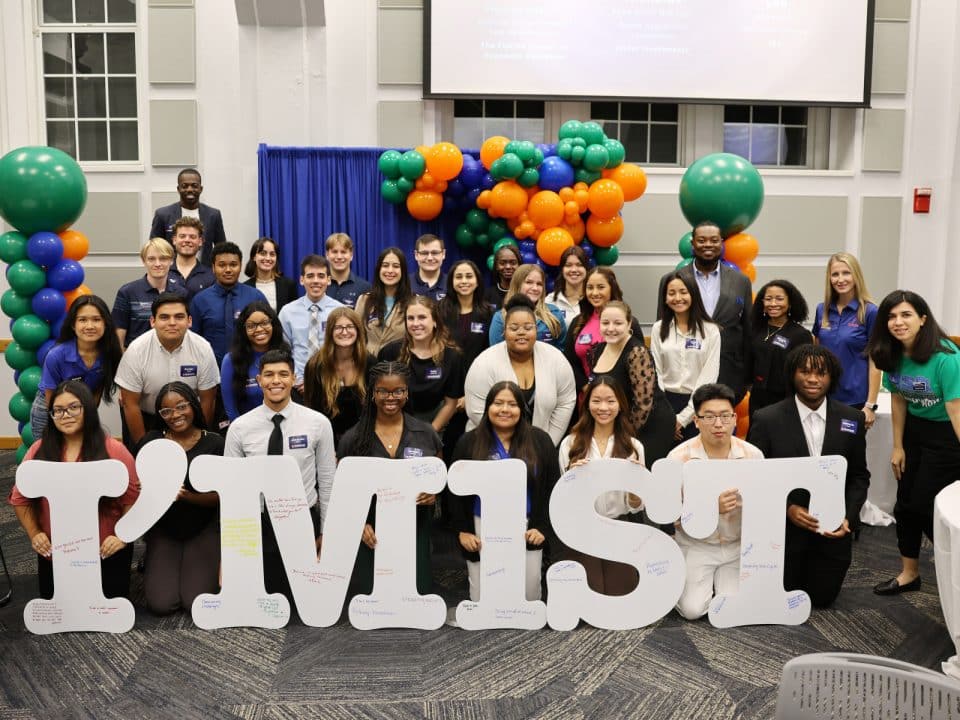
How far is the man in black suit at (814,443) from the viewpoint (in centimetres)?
346

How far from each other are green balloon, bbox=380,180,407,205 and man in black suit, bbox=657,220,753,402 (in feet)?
7.05

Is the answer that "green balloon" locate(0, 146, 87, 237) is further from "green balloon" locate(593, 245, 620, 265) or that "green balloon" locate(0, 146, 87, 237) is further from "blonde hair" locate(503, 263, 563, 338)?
Answer: "green balloon" locate(593, 245, 620, 265)

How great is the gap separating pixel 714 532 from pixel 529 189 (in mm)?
2842

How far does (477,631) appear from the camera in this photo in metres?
3.22

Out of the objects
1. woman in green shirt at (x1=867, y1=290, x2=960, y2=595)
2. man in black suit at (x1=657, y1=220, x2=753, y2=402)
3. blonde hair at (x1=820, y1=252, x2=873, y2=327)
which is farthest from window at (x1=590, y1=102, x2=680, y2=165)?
woman in green shirt at (x1=867, y1=290, x2=960, y2=595)

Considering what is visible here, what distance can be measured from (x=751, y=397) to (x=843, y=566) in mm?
1261

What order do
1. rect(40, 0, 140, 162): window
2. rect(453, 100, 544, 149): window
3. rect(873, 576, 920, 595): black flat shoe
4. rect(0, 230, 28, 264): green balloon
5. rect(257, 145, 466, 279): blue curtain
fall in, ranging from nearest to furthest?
rect(873, 576, 920, 595): black flat shoe
rect(0, 230, 28, 264): green balloon
rect(257, 145, 466, 279): blue curtain
rect(40, 0, 140, 162): window
rect(453, 100, 544, 149): window

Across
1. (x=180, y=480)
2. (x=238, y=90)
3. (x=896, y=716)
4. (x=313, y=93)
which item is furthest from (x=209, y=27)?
(x=896, y=716)

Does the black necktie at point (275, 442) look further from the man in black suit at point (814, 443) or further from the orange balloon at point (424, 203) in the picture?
the orange balloon at point (424, 203)

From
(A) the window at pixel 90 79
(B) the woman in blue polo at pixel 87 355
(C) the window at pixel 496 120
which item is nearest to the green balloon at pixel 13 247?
(B) the woman in blue polo at pixel 87 355

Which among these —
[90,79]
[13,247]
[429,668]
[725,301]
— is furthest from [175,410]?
[90,79]

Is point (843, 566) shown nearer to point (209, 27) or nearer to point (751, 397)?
point (751, 397)

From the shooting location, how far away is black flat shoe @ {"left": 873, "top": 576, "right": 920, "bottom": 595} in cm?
364

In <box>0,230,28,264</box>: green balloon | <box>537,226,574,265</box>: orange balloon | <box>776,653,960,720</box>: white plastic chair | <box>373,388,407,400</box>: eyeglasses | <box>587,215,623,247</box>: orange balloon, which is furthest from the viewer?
<box>587,215,623,247</box>: orange balloon
